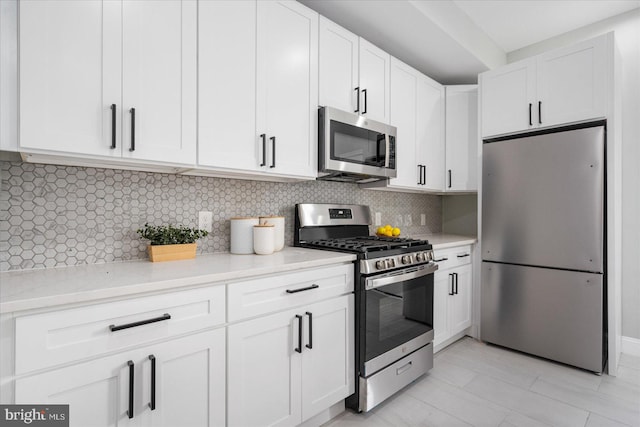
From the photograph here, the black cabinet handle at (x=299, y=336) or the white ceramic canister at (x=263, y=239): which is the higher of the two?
the white ceramic canister at (x=263, y=239)

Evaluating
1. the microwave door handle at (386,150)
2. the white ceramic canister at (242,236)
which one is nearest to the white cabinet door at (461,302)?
the microwave door handle at (386,150)

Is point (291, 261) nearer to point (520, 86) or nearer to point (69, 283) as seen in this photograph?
point (69, 283)

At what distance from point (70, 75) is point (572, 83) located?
3.16 m

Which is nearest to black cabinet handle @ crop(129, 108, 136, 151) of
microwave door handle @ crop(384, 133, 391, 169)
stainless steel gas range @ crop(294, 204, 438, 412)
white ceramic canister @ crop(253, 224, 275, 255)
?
white ceramic canister @ crop(253, 224, 275, 255)

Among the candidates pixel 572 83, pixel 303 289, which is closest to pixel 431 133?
pixel 572 83

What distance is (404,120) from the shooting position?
9.02ft

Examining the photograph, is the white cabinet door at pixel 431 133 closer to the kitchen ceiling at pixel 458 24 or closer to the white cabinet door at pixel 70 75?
the kitchen ceiling at pixel 458 24

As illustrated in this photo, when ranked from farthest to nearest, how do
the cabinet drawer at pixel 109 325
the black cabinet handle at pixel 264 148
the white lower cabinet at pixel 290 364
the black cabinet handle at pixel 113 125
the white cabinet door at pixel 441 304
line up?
the white cabinet door at pixel 441 304 < the black cabinet handle at pixel 264 148 < the white lower cabinet at pixel 290 364 < the black cabinet handle at pixel 113 125 < the cabinet drawer at pixel 109 325

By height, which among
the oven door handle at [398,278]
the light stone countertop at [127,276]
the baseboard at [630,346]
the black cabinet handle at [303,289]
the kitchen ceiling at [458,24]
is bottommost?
the baseboard at [630,346]

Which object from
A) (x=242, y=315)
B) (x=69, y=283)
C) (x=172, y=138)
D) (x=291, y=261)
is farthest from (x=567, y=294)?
(x=69, y=283)

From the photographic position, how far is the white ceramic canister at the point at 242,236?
192cm

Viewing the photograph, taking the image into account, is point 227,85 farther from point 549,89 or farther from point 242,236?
point 549,89

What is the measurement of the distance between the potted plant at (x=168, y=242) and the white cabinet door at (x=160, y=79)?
16.0 inches

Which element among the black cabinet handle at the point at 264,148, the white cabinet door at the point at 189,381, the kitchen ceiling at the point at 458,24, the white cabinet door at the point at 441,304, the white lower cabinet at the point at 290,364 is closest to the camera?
the white cabinet door at the point at 189,381
